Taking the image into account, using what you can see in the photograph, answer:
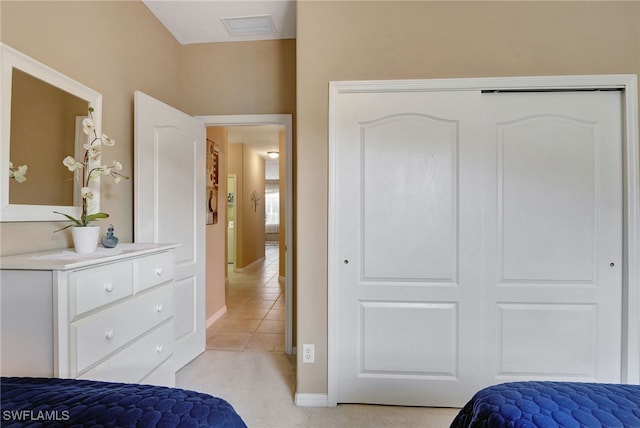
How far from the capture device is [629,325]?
6.16 ft

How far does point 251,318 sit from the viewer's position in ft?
11.8

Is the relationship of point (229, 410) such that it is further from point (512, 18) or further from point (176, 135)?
point (512, 18)

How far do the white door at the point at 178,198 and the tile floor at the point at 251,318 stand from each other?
377 millimetres

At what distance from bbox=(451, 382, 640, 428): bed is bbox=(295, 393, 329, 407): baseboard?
1165mm

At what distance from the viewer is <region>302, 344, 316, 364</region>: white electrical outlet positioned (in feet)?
6.48

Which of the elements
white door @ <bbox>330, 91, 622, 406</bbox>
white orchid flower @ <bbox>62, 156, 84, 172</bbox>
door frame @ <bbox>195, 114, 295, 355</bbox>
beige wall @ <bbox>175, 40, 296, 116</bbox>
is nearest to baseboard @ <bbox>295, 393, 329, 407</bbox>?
white door @ <bbox>330, 91, 622, 406</bbox>

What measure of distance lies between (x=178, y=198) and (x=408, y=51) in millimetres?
2015

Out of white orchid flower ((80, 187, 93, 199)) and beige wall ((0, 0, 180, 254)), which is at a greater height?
beige wall ((0, 0, 180, 254))

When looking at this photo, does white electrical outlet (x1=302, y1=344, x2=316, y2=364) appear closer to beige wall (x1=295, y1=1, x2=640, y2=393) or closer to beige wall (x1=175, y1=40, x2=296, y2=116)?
beige wall (x1=295, y1=1, x2=640, y2=393)

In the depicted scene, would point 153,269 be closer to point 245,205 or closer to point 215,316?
point 215,316

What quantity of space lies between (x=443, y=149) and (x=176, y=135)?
6.61 ft

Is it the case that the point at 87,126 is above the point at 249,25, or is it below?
below

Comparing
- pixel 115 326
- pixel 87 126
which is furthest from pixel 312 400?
pixel 87 126

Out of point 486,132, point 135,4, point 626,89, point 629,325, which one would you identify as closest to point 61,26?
point 135,4
